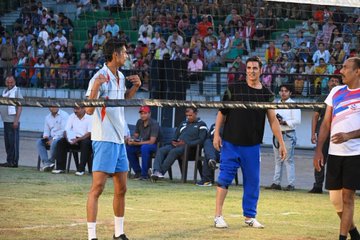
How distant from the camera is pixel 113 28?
21688 millimetres

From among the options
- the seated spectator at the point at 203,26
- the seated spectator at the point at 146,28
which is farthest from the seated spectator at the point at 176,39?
A: the seated spectator at the point at 203,26

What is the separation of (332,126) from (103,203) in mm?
4862

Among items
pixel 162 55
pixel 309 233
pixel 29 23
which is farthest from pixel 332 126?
pixel 29 23

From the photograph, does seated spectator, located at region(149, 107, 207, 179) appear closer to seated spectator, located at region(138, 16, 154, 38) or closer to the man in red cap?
the man in red cap

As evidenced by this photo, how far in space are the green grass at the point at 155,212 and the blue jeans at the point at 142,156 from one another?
25.8 inches

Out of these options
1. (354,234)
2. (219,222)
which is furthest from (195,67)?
(354,234)

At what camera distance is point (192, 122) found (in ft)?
61.8

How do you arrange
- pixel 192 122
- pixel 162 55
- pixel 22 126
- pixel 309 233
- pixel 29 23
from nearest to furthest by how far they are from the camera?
pixel 309 233 → pixel 192 122 → pixel 162 55 → pixel 29 23 → pixel 22 126

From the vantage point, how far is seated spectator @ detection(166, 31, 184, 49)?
20.8 m

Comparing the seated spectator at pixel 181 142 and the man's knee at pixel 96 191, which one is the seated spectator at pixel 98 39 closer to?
the seated spectator at pixel 181 142

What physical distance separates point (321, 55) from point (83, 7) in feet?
20.9

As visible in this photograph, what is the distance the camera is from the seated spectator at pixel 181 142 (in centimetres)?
1867

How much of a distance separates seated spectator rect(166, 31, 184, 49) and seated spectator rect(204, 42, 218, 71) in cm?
71

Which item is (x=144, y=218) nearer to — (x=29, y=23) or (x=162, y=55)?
(x=162, y=55)
